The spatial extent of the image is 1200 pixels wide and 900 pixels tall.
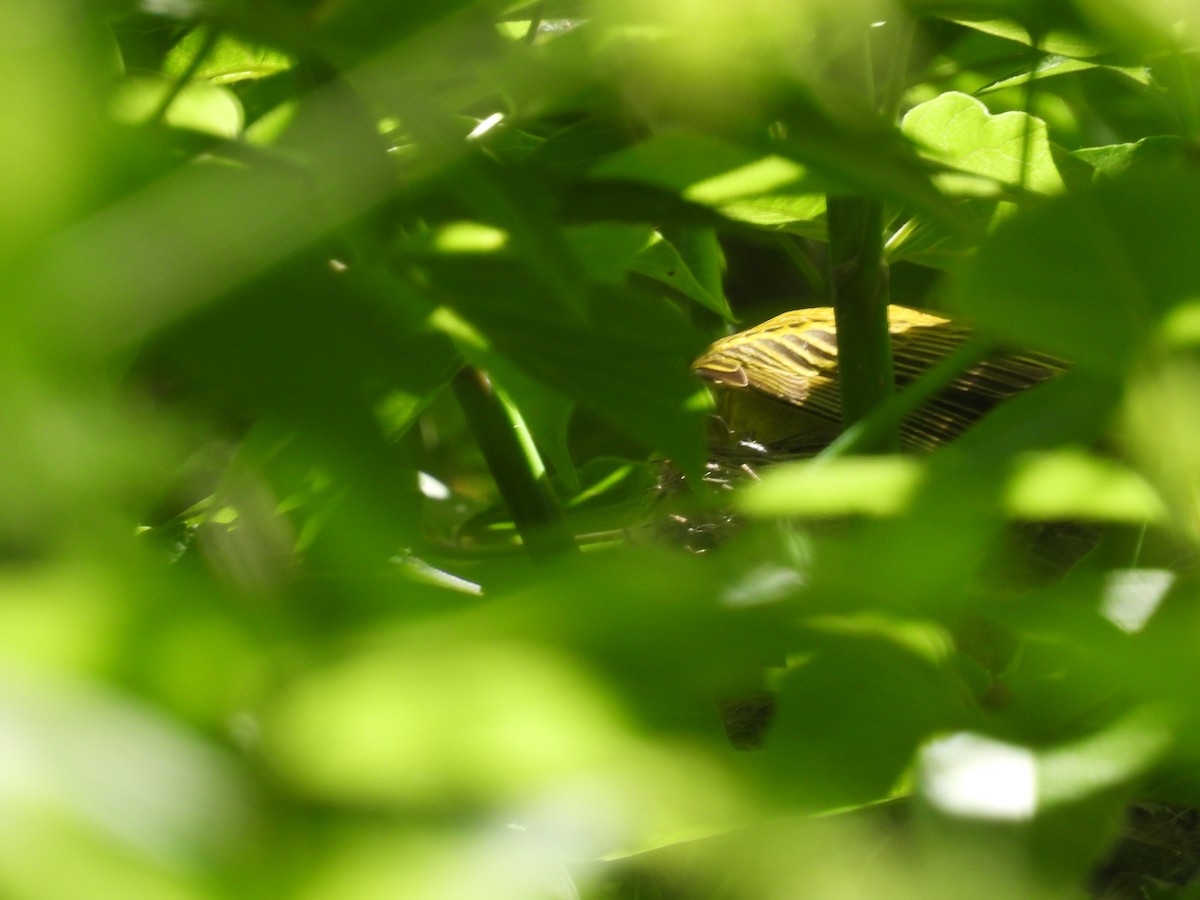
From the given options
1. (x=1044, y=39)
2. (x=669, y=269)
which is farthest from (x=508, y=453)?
(x=1044, y=39)

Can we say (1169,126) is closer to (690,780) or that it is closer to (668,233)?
(668,233)

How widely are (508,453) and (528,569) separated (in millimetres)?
201

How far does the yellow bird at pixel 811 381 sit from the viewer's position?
46 cm

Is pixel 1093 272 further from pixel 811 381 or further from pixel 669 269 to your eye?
pixel 811 381

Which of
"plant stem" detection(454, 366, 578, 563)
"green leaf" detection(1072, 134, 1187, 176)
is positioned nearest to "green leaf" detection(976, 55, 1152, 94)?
"green leaf" detection(1072, 134, 1187, 176)

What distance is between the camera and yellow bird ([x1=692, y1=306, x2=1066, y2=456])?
0.46 metres

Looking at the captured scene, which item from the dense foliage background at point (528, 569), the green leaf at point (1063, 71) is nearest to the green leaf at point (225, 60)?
the dense foliage background at point (528, 569)

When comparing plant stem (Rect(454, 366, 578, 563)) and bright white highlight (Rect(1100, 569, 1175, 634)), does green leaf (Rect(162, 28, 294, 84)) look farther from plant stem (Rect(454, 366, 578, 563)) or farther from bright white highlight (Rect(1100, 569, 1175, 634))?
bright white highlight (Rect(1100, 569, 1175, 634))

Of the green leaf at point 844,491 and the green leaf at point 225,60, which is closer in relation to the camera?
the green leaf at point 844,491

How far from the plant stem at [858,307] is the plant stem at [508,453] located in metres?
0.10

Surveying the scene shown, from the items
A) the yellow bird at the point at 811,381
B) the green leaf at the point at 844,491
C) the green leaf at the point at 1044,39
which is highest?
the green leaf at the point at 1044,39

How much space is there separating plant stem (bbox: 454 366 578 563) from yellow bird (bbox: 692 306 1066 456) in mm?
153

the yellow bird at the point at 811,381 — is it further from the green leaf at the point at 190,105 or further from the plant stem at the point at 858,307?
the green leaf at the point at 190,105

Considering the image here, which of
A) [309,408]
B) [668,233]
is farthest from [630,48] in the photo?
[668,233]
